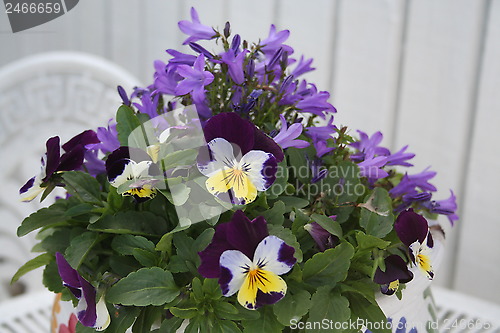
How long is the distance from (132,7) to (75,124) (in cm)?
54

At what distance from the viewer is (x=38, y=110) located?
87 centimetres

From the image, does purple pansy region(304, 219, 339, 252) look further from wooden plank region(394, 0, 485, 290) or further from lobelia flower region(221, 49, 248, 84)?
wooden plank region(394, 0, 485, 290)

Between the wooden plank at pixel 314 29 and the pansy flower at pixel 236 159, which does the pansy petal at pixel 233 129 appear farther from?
the wooden plank at pixel 314 29

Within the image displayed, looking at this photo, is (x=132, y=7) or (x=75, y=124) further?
(x=132, y=7)

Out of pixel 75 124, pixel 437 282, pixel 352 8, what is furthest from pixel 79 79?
pixel 437 282

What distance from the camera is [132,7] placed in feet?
4.34

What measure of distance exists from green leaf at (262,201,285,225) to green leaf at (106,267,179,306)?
0.21 feet

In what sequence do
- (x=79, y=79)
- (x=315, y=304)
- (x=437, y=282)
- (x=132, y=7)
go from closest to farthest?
(x=315, y=304) < (x=79, y=79) < (x=437, y=282) < (x=132, y=7)

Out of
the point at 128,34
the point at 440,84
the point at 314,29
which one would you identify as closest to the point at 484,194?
the point at 440,84

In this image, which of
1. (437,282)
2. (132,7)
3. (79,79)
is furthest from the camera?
(132,7)

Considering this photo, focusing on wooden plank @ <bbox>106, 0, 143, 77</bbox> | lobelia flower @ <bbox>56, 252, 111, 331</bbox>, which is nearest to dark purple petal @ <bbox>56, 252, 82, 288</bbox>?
lobelia flower @ <bbox>56, 252, 111, 331</bbox>

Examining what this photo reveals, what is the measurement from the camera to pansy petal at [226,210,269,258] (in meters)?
0.27

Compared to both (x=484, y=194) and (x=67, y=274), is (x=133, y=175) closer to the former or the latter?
(x=67, y=274)

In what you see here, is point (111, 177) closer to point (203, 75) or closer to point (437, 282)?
point (203, 75)
